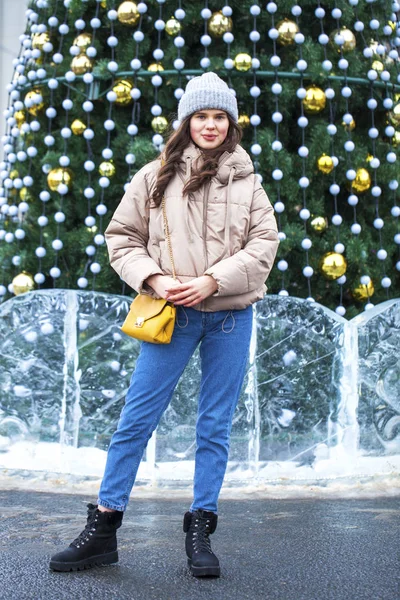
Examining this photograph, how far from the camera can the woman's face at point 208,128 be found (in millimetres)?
2998

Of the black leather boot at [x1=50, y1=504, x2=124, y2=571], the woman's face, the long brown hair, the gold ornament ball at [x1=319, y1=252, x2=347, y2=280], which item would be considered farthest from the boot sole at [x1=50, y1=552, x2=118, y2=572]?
the gold ornament ball at [x1=319, y1=252, x2=347, y2=280]

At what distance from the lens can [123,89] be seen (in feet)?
16.4

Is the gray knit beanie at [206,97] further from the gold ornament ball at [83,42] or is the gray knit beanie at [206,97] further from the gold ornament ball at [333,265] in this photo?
the gold ornament ball at [83,42]

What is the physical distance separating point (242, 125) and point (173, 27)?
0.68 m

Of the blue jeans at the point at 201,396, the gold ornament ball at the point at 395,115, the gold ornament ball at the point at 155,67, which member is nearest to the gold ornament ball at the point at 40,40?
the gold ornament ball at the point at 155,67

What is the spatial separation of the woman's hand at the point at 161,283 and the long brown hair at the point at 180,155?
27cm

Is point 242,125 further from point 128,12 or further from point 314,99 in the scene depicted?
point 128,12

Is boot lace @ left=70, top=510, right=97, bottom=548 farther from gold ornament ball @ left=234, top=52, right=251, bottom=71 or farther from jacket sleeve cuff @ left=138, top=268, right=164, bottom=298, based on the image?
gold ornament ball @ left=234, top=52, right=251, bottom=71

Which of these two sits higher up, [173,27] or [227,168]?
[173,27]

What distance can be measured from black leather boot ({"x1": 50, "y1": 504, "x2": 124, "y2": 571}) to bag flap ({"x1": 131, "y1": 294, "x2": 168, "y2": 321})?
0.67 m

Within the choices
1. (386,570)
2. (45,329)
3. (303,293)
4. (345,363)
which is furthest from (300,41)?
(386,570)

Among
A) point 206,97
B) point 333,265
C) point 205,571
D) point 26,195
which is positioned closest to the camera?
point 205,571

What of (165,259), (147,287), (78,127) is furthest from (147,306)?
(78,127)

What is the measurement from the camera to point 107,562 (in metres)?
2.88
